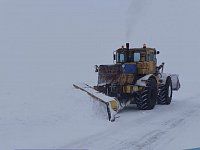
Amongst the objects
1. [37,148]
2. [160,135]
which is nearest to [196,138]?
[160,135]

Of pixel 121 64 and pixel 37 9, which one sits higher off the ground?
pixel 37 9

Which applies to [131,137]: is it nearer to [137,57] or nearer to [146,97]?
[146,97]

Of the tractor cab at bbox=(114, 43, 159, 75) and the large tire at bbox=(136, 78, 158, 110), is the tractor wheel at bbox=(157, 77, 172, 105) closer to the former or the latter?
the tractor cab at bbox=(114, 43, 159, 75)

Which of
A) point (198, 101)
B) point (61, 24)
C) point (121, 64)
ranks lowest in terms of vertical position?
point (198, 101)

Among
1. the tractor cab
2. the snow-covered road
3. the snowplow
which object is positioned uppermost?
the tractor cab

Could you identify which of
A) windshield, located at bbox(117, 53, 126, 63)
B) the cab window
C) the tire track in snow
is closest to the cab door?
the cab window

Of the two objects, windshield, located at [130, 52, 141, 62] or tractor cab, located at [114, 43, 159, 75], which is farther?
windshield, located at [130, 52, 141, 62]

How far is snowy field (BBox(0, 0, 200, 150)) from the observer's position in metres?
10.4

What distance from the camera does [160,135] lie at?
35.2 ft

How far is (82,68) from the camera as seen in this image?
30.5 meters

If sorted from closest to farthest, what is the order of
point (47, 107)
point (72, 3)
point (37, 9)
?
point (47, 107) < point (37, 9) < point (72, 3)

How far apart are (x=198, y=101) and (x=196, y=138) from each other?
7.84 m

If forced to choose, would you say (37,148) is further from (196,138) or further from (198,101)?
(198,101)

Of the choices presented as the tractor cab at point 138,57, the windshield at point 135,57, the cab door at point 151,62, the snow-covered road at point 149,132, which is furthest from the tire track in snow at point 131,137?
the windshield at point 135,57
